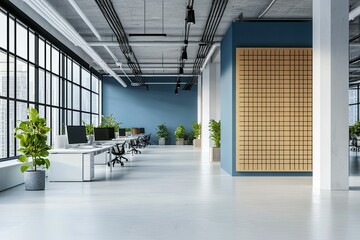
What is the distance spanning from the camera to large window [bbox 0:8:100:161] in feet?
31.0

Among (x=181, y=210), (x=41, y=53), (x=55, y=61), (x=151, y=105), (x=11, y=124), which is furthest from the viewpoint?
(x=151, y=105)

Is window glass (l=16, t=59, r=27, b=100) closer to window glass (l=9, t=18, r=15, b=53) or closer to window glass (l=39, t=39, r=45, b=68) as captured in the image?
window glass (l=9, t=18, r=15, b=53)

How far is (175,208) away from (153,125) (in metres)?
20.0

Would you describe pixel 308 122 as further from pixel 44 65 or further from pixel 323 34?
pixel 44 65

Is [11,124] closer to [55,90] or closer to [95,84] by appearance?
[55,90]

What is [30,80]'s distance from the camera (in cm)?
1134

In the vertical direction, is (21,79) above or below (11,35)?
below

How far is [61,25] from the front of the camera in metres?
10.7

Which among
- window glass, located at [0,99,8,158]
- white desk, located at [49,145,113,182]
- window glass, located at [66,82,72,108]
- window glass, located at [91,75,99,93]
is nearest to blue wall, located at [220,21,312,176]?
white desk, located at [49,145,113,182]

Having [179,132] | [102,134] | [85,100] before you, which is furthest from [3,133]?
[179,132]

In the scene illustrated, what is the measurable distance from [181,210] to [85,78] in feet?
49.5

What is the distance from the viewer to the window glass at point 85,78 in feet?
62.5

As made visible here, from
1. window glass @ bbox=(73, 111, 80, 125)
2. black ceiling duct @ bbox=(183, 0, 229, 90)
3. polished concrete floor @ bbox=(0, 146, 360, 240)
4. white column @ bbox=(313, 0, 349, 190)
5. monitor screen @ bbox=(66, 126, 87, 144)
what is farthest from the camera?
window glass @ bbox=(73, 111, 80, 125)

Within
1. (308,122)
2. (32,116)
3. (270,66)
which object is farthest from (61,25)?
(308,122)
